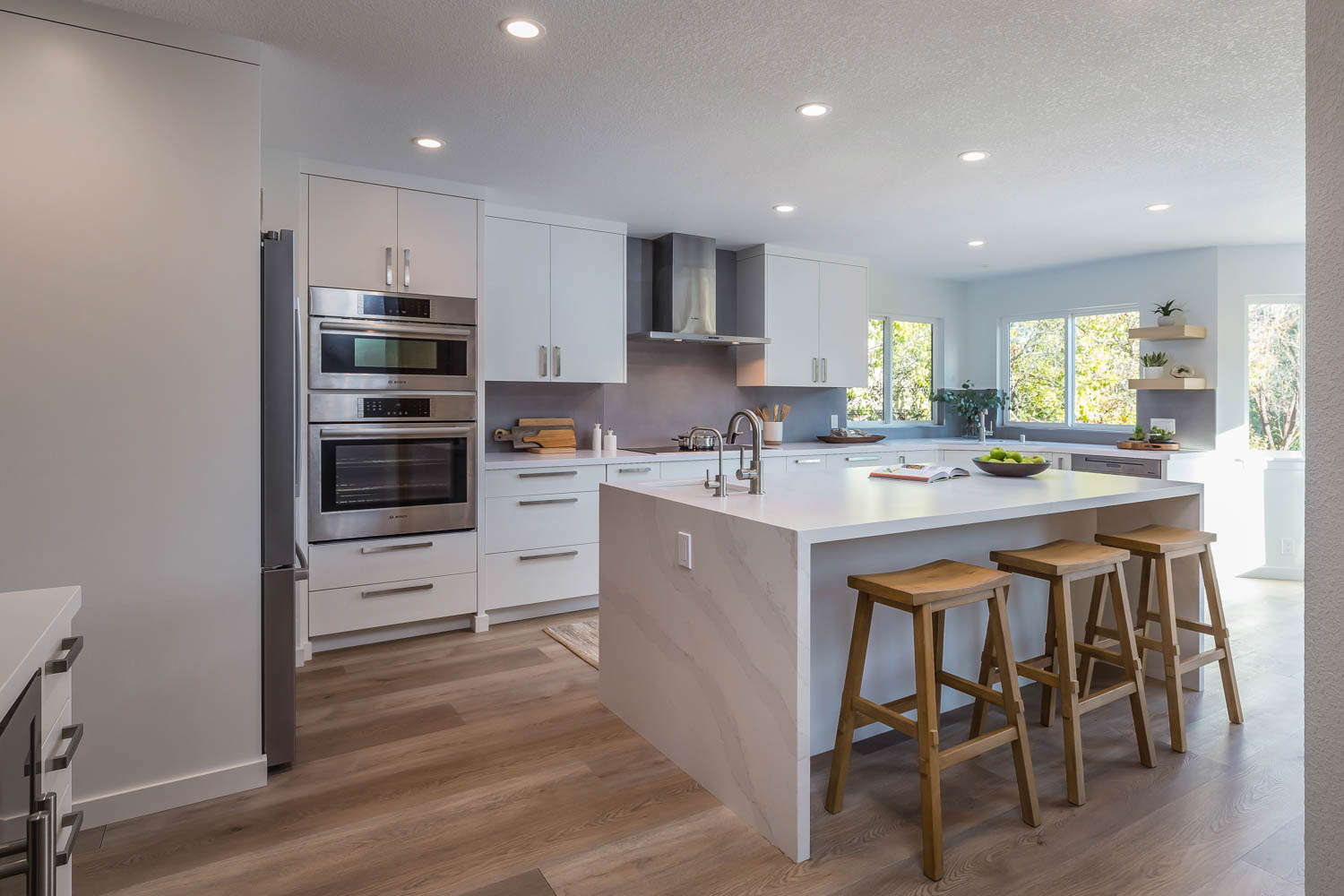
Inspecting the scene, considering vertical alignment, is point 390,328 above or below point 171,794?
above

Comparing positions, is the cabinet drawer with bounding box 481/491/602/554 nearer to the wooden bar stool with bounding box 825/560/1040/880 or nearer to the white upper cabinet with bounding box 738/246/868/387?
the white upper cabinet with bounding box 738/246/868/387

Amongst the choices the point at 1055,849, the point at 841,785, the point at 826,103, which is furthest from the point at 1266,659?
the point at 826,103

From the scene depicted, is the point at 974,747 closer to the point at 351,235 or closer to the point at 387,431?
the point at 387,431

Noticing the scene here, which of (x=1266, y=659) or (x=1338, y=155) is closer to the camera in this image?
(x=1338, y=155)

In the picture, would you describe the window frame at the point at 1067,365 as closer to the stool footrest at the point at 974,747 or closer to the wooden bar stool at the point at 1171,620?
the wooden bar stool at the point at 1171,620

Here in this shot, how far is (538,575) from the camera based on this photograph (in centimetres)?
420

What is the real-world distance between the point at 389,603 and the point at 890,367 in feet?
15.3

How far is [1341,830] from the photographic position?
1094mm

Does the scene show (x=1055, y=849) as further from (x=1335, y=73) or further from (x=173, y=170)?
(x=173, y=170)

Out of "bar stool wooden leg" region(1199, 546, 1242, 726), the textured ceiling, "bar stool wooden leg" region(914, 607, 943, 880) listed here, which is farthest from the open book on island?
the textured ceiling

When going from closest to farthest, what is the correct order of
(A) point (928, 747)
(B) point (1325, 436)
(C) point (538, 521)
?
(B) point (1325, 436)
(A) point (928, 747)
(C) point (538, 521)

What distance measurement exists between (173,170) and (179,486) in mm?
958

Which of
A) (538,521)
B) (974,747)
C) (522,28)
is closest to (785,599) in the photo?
(974,747)

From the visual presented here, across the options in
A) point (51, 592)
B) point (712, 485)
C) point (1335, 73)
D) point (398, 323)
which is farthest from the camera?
point (398, 323)
